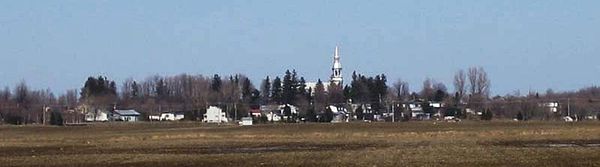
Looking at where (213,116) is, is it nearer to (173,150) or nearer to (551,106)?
(551,106)

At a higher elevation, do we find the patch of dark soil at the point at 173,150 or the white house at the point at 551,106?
the white house at the point at 551,106

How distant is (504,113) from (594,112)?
16733 mm

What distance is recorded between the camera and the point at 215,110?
184875 mm

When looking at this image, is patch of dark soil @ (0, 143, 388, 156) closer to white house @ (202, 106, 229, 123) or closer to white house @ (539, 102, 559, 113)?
white house @ (202, 106, 229, 123)

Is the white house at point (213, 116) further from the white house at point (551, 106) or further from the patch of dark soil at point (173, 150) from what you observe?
the patch of dark soil at point (173, 150)

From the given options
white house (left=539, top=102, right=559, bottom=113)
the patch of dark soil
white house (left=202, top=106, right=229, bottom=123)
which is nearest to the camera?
the patch of dark soil

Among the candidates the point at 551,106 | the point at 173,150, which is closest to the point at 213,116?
the point at 551,106

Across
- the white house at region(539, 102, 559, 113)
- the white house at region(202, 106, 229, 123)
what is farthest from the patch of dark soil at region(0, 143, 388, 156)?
the white house at region(539, 102, 559, 113)

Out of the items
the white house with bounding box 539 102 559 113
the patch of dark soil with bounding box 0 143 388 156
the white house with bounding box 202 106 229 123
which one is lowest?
the patch of dark soil with bounding box 0 143 388 156

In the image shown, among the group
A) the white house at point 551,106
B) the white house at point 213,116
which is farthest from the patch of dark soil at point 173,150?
the white house at point 551,106

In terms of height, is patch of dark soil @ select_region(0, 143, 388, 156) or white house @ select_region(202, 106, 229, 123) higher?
white house @ select_region(202, 106, 229, 123)

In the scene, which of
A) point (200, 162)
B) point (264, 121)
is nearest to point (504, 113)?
point (264, 121)

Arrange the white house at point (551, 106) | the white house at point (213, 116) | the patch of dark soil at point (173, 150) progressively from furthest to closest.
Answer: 1. the white house at point (551, 106)
2. the white house at point (213, 116)
3. the patch of dark soil at point (173, 150)

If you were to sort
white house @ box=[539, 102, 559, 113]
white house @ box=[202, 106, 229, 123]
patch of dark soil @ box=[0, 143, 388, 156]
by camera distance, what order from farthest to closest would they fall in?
1. white house @ box=[539, 102, 559, 113]
2. white house @ box=[202, 106, 229, 123]
3. patch of dark soil @ box=[0, 143, 388, 156]
